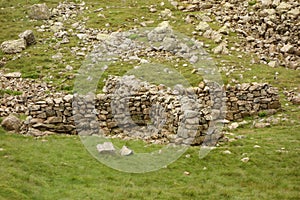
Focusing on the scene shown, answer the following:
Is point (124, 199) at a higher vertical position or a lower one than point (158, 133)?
higher

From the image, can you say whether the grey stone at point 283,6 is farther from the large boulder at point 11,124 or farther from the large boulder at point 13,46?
the large boulder at point 11,124

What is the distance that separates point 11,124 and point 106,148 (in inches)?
191

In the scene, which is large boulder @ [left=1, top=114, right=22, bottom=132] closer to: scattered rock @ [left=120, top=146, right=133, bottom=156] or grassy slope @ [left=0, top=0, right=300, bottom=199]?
grassy slope @ [left=0, top=0, right=300, bottom=199]

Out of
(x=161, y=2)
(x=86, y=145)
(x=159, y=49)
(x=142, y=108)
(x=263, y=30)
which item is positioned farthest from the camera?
(x=161, y=2)

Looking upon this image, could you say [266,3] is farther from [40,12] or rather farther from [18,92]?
[18,92]

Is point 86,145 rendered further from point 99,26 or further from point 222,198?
point 99,26

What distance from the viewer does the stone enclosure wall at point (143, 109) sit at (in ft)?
64.4

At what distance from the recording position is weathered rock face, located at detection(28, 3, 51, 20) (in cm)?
3616

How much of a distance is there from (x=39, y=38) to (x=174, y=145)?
57.8 feet

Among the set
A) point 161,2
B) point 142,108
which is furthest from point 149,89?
point 161,2

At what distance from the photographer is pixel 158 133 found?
21016 millimetres

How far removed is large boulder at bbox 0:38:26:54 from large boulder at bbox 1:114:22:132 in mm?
11826

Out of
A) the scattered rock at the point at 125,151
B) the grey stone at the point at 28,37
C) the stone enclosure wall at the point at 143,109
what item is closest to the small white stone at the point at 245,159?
the stone enclosure wall at the point at 143,109

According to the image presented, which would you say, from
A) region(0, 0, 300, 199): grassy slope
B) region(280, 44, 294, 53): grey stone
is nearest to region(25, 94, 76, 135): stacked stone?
region(0, 0, 300, 199): grassy slope
